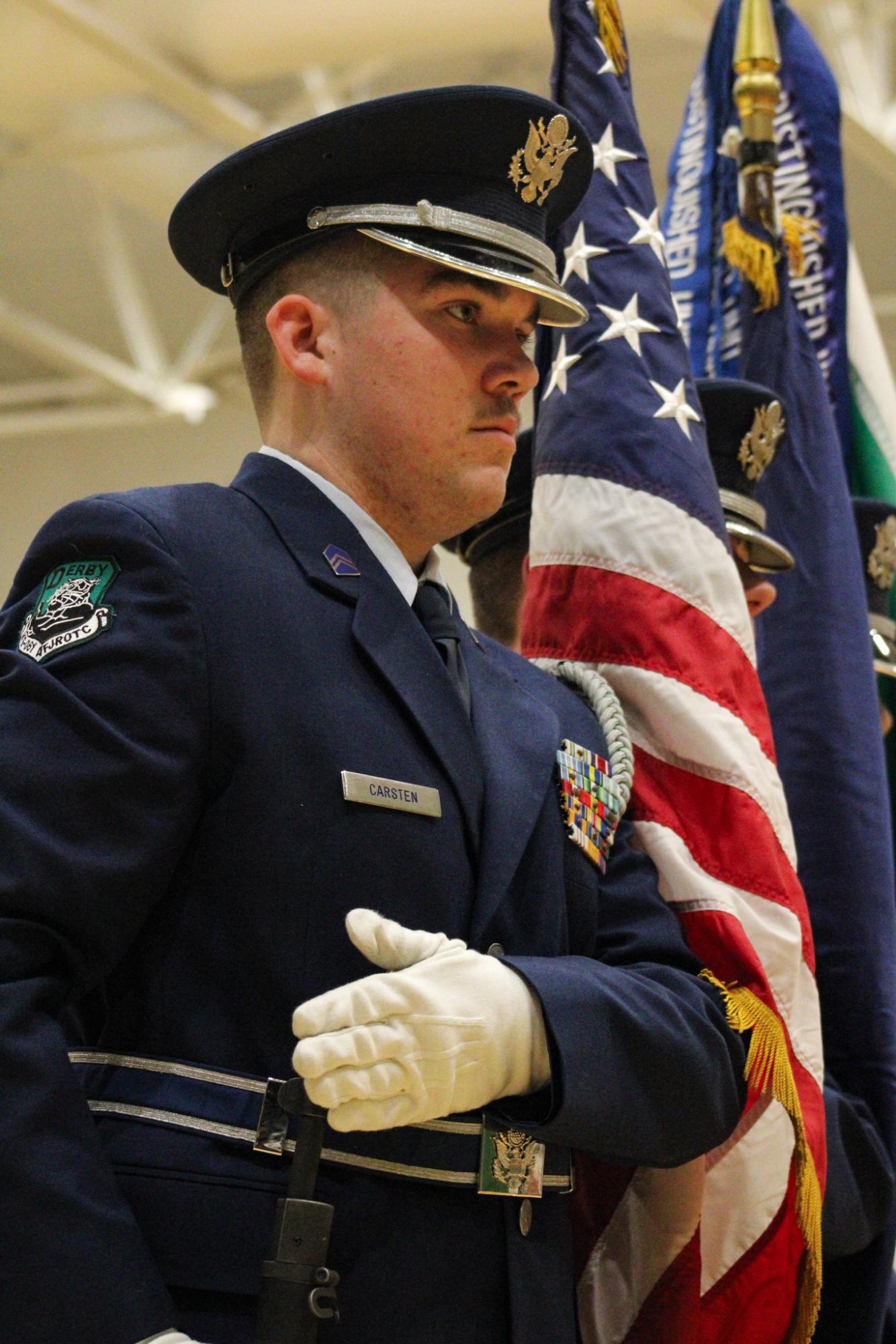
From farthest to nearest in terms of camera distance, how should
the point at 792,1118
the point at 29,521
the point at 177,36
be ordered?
1. the point at 29,521
2. the point at 177,36
3. the point at 792,1118

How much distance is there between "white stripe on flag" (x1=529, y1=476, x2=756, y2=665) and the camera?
204cm

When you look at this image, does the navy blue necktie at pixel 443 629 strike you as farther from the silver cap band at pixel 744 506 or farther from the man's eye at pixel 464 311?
the silver cap band at pixel 744 506

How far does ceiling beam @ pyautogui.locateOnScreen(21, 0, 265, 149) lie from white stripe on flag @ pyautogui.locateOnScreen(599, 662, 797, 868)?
470 centimetres

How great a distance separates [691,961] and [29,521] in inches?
379

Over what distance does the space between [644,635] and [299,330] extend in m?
0.59

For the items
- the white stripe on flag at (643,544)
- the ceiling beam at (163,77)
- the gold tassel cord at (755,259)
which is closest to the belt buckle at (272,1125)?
the white stripe on flag at (643,544)

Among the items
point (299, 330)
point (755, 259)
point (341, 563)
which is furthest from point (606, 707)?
point (755, 259)

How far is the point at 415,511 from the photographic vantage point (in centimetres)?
165

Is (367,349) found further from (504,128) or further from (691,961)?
(691,961)

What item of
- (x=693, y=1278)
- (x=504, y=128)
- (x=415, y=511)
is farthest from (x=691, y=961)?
(x=504, y=128)

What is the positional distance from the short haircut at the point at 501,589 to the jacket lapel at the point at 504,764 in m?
0.90

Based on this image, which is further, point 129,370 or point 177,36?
point 129,370

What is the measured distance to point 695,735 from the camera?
194cm

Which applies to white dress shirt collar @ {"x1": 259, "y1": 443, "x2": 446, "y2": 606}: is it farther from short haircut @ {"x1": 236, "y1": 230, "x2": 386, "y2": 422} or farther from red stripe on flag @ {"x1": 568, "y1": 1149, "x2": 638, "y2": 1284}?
red stripe on flag @ {"x1": 568, "y1": 1149, "x2": 638, "y2": 1284}
